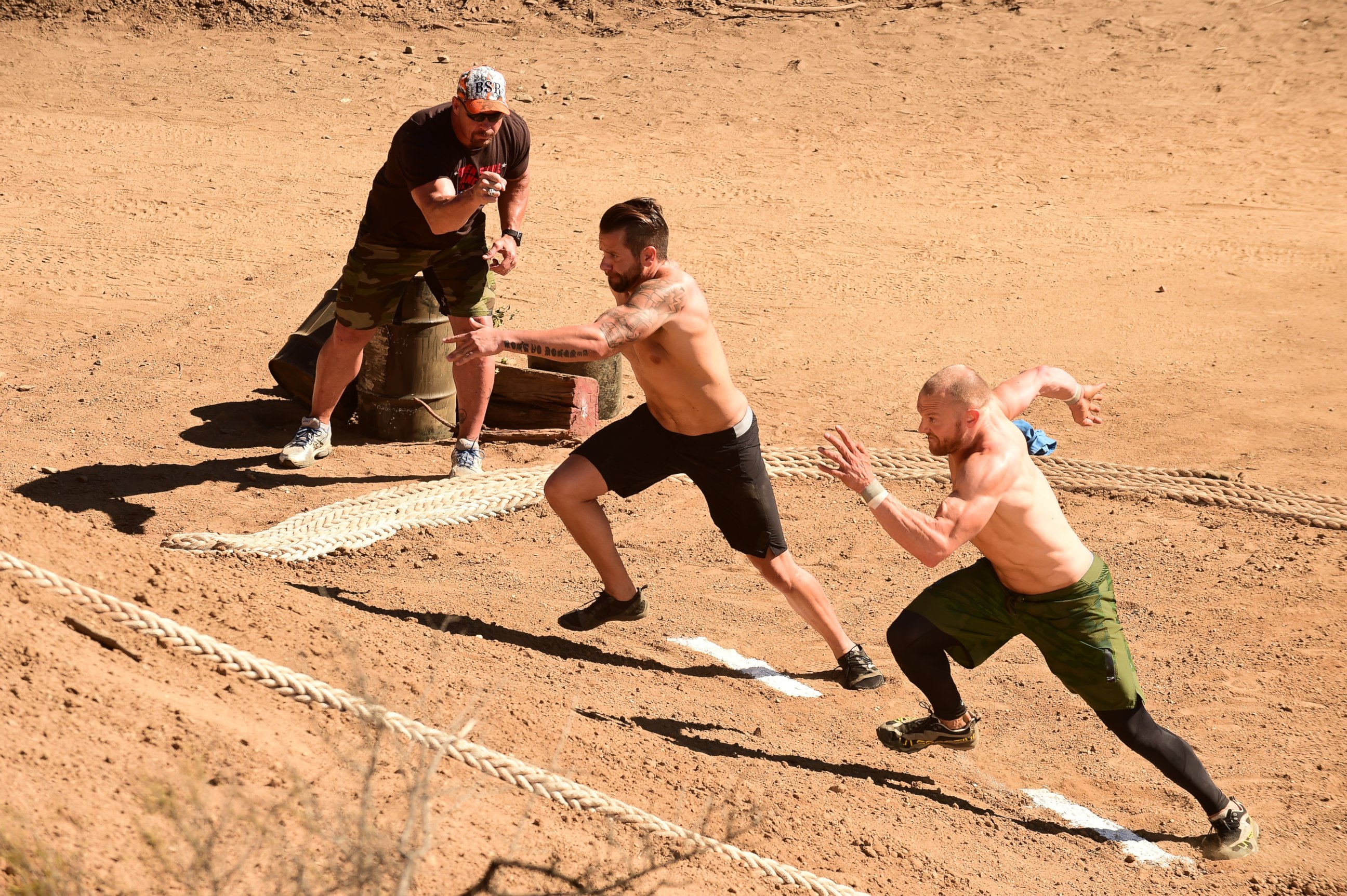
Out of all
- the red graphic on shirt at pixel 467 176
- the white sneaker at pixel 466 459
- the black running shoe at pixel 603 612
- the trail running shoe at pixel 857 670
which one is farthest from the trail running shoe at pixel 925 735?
the red graphic on shirt at pixel 467 176

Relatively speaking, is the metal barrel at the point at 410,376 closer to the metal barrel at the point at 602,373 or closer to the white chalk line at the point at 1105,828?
the metal barrel at the point at 602,373

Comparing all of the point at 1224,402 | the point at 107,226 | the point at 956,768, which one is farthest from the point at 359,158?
the point at 956,768

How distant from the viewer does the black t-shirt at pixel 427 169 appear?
603 cm

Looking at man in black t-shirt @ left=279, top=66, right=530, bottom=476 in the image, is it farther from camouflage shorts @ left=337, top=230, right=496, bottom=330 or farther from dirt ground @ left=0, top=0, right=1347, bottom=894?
dirt ground @ left=0, top=0, right=1347, bottom=894

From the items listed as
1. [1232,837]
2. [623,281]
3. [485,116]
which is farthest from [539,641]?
[1232,837]

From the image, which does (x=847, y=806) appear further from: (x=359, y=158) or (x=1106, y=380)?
(x=359, y=158)

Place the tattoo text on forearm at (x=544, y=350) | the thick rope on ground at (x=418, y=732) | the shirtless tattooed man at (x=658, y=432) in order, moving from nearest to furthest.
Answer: the thick rope on ground at (x=418, y=732) → the tattoo text on forearm at (x=544, y=350) → the shirtless tattooed man at (x=658, y=432)

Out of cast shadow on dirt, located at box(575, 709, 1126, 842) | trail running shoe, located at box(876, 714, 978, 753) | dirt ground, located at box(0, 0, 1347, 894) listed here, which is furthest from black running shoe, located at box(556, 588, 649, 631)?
trail running shoe, located at box(876, 714, 978, 753)

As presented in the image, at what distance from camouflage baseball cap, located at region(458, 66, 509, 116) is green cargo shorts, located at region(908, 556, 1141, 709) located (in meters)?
3.11

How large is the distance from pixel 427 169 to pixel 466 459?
157 cm

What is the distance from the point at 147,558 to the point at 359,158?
987cm

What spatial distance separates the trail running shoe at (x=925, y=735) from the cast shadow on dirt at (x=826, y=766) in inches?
4.1

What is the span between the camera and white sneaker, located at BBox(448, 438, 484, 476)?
6746 mm

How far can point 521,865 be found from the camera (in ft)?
10.0
